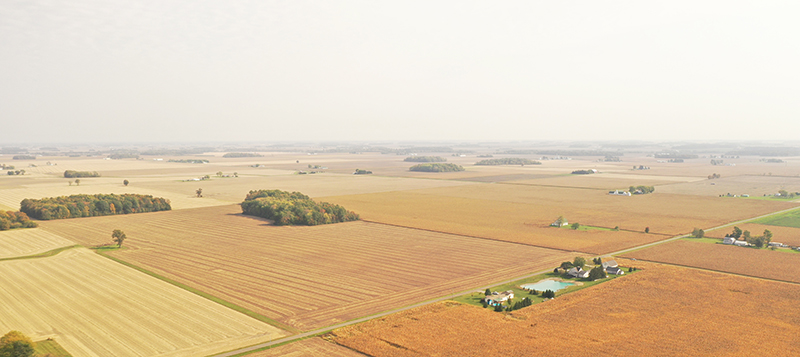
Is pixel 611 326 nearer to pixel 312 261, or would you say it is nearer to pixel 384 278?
pixel 384 278

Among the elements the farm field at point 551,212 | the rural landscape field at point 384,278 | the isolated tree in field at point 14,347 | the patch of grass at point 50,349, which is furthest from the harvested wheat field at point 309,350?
the farm field at point 551,212

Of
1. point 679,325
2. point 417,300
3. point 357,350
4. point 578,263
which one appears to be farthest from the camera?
point 578,263

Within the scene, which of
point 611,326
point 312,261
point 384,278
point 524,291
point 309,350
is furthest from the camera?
point 312,261

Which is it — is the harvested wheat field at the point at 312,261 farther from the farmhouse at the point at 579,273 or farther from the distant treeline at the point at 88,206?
the distant treeline at the point at 88,206

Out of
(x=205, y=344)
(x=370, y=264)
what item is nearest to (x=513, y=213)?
(x=370, y=264)

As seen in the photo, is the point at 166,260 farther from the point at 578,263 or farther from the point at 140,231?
the point at 578,263

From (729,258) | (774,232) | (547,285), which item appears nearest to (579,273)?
Result: (547,285)

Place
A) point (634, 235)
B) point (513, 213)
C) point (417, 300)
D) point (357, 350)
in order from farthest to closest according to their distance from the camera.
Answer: point (513, 213) < point (634, 235) < point (417, 300) < point (357, 350)
